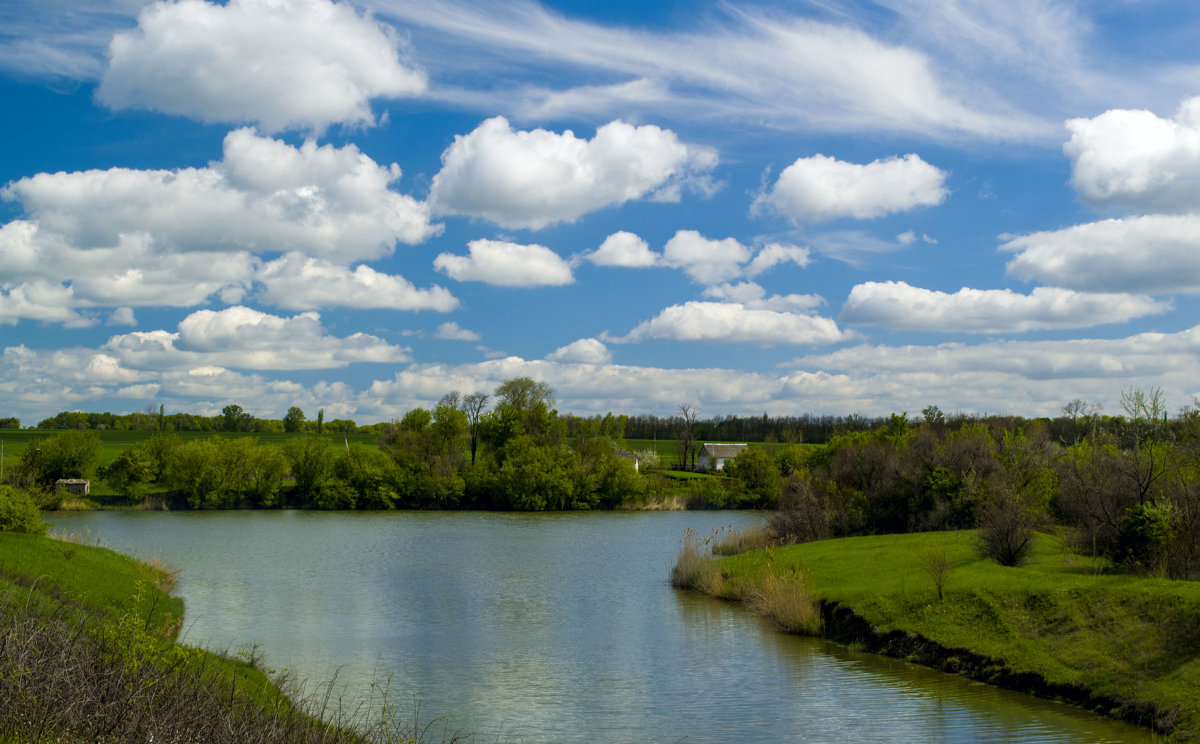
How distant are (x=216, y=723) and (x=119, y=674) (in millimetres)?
1531

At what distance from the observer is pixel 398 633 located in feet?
84.6

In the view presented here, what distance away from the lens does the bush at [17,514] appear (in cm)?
2931

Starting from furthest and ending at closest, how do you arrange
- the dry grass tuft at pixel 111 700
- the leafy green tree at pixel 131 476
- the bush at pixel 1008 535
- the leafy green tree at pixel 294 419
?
the leafy green tree at pixel 294 419 → the leafy green tree at pixel 131 476 → the bush at pixel 1008 535 → the dry grass tuft at pixel 111 700

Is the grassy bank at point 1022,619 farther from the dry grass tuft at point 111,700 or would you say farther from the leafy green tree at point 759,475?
the leafy green tree at point 759,475

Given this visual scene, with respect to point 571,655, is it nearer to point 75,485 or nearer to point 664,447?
point 75,485

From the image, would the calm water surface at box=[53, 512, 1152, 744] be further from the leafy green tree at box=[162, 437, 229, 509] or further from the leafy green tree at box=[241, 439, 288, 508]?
the leafy green tree at box=[241, 439, 288, 508]

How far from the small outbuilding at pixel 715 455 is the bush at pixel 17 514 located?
10943cm

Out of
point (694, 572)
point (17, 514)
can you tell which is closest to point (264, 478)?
point (17, 514)

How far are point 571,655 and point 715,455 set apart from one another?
11745 cm

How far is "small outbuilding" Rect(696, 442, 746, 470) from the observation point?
451 ft

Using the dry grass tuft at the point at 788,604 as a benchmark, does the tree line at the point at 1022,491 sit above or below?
above

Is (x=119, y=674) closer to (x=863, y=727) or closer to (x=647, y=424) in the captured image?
(x=863, y=727)

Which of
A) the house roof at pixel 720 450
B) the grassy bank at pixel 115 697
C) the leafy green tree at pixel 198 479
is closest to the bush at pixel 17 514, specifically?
the grassy bank at pixel 115 697

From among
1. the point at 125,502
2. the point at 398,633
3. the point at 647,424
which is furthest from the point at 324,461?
the point at 647,424
